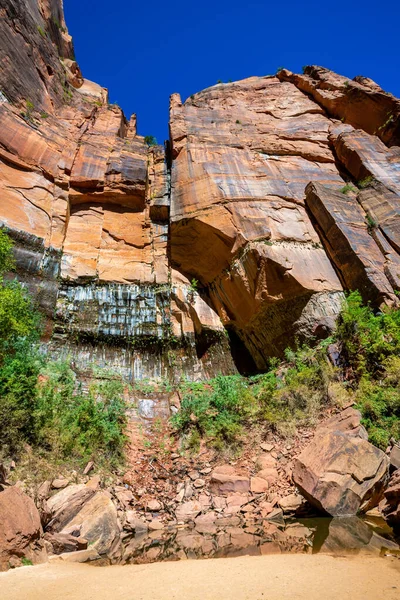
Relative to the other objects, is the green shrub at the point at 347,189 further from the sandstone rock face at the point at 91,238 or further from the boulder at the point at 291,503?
the boulder at the point at 291,503

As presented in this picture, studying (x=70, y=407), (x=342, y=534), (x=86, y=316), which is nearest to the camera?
(x=342, y=534)

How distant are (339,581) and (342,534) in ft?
6.73

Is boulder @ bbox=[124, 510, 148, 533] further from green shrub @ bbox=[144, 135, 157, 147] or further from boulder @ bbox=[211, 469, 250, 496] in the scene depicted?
green shrub @ bbox=[144, 135, 157, 147]

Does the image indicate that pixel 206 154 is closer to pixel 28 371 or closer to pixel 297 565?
pixel 28 371

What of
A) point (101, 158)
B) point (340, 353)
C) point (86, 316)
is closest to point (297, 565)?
point (340, 353)

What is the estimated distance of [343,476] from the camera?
6.21 metres

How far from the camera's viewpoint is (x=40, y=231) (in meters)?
14.5

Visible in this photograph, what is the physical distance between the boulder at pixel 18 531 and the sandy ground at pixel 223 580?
0.31 m

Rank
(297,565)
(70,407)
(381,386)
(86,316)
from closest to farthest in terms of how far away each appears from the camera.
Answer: (297,565) < (381,386) < (70,407) < (86,316)

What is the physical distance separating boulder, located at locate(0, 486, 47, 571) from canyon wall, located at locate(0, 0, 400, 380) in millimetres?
8308

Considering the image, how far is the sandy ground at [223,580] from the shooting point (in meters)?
3.17

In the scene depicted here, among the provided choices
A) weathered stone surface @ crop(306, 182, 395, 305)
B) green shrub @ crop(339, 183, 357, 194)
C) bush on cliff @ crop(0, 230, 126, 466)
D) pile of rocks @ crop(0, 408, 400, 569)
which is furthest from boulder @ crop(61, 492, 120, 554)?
green shrub @ crop(339, 183, 357, 194)

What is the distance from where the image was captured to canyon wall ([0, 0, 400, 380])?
13328 millimetres

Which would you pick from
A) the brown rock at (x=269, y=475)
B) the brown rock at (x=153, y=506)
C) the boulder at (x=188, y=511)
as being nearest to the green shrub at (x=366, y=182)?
the brown rock at (x=269, y=475)
